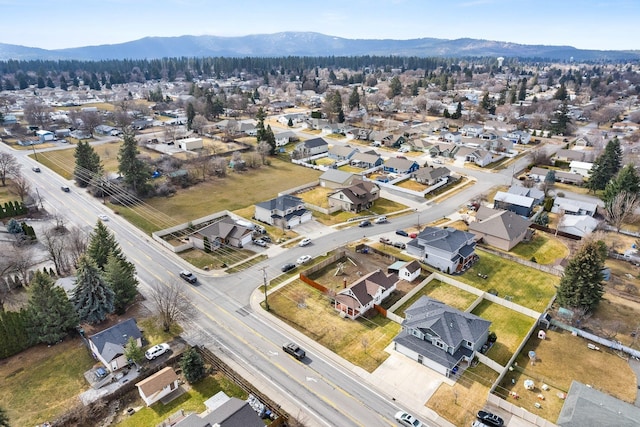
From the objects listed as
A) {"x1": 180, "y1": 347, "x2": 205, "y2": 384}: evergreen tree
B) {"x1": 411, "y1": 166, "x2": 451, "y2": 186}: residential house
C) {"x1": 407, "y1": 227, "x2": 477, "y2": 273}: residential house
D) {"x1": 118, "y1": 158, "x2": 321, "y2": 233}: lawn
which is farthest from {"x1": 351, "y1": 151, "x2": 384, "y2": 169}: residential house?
{"x1": 180, "y1": 347, "x2": 205, "y2": 384}: evergreen tree

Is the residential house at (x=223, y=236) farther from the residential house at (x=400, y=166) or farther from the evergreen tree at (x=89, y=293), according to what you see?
the residential house at (x=400, y=166)

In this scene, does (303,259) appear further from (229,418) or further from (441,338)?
(229,418)

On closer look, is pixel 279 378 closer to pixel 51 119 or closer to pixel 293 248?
pixel 293 248

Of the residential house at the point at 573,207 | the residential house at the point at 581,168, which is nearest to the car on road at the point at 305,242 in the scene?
the residential house at the point at 573,207

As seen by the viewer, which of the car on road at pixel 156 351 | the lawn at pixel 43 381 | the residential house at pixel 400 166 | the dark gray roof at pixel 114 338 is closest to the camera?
the lawn at pixel 43 381

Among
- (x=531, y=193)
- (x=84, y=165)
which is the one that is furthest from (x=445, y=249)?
(x=84, y=165)

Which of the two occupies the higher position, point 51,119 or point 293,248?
point 51,119

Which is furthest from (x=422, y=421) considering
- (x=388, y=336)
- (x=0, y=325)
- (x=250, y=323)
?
(x=0, y=325)
